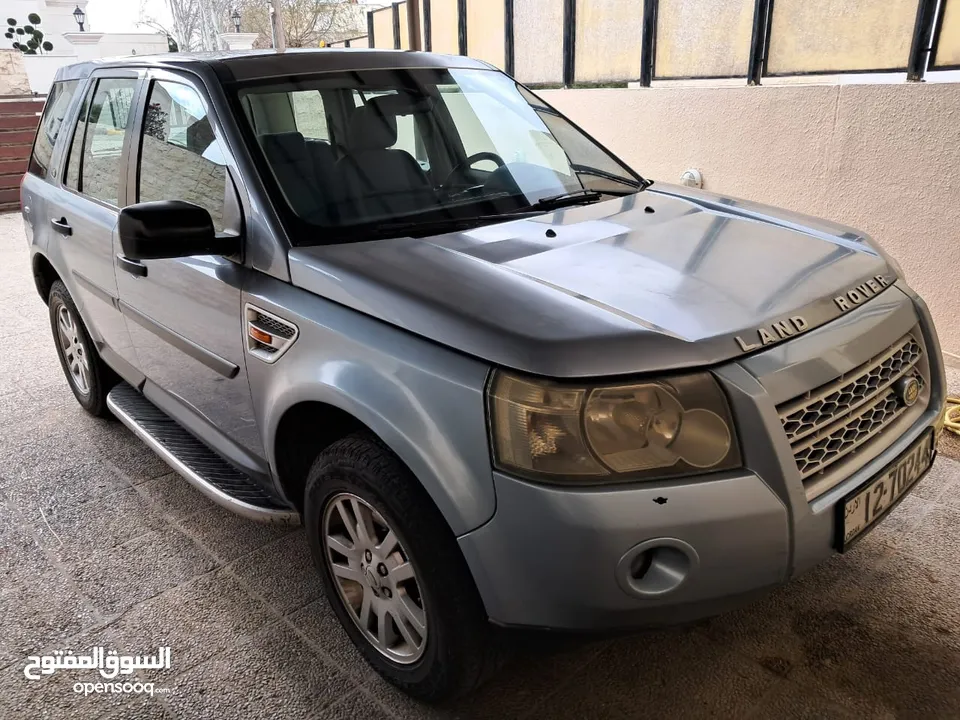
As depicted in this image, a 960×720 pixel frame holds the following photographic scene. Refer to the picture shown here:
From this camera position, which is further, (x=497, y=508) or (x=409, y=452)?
(x=409, y=452)

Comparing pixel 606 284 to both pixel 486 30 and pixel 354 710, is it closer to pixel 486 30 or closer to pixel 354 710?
pixel 354 710

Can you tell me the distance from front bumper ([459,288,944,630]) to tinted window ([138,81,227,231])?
4.45 ft

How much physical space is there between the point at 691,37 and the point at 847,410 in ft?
14.4

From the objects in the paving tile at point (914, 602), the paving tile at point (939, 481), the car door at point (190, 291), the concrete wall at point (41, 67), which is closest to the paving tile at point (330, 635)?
the car door at point (190, 291)

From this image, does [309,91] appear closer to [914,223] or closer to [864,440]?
[864,440]

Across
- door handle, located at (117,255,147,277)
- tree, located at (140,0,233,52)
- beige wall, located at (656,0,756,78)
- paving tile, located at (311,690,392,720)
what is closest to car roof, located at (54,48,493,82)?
door handle, located at (117,255,147,277)

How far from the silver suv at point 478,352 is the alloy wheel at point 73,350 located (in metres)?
0.83

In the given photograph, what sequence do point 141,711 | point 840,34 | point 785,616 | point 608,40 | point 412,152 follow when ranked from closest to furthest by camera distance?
point 141,711, point 785,616, point 412,152, point 840,34, point 608,40

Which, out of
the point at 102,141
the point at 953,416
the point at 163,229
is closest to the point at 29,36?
the point at 102,141

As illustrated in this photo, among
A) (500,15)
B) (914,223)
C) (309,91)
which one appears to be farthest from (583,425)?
(500,15)

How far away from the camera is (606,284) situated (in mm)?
1847

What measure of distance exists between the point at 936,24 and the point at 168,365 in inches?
163

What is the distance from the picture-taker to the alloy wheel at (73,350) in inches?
147

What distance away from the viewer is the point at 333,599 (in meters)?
2.23
